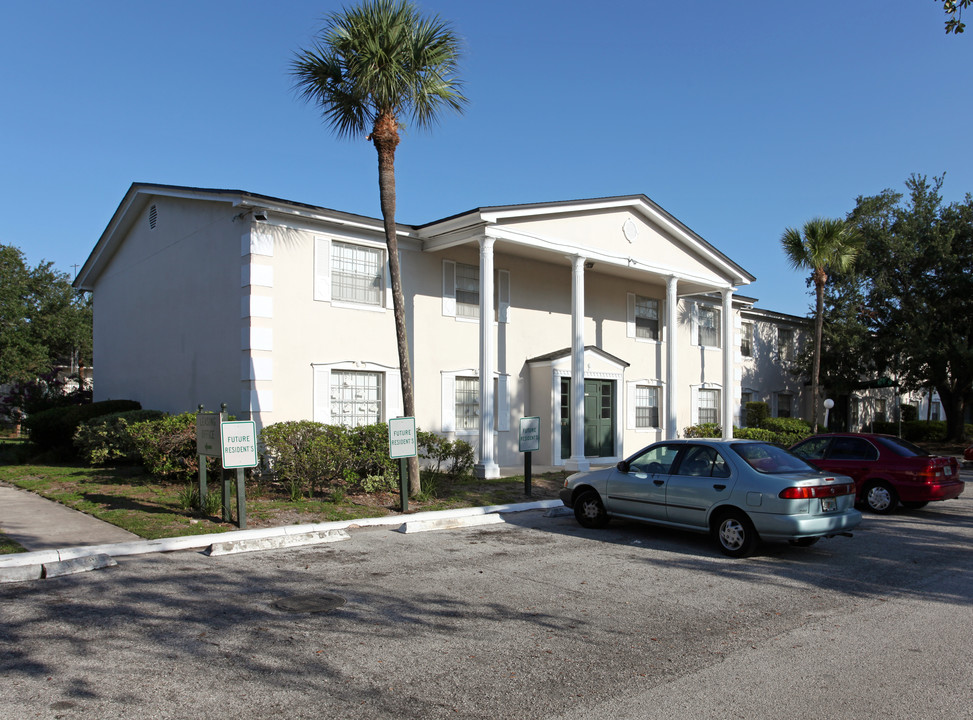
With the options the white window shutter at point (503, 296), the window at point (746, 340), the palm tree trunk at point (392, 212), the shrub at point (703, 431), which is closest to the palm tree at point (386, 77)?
the palm tree trunk at point (392, 212)

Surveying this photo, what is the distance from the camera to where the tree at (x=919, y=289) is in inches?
1110

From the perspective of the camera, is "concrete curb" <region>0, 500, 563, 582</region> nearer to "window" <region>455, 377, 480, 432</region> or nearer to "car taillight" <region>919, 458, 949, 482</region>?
"window" <region>455, 377, 480, 432</region>

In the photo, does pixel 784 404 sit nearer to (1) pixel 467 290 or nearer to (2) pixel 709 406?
(2) pixel 709 406

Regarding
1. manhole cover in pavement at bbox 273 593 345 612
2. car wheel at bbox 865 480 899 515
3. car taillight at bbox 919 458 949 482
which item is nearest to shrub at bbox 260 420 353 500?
manhole cover in pavement at bbox 273 593 345 612

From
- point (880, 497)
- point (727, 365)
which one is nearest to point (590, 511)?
point (880, 497)

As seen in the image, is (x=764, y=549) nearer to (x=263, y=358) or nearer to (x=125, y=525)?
(x=125, y=525)

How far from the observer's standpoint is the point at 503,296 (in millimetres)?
18531

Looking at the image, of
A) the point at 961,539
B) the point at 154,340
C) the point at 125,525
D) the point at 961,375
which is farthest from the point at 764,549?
the point at 961,375

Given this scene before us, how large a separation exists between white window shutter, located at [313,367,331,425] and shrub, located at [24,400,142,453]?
5992 mm

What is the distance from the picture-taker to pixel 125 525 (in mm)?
9898

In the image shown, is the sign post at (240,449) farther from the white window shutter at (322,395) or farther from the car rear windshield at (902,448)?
the car rear windshield at (902,448)

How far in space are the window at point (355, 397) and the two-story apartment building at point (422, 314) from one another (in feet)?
0.12

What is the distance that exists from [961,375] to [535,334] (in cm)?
2013

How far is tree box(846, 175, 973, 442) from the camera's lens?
92.5ft
